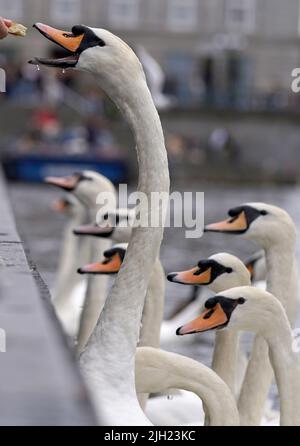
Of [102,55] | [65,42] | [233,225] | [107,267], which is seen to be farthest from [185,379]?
[233,225]

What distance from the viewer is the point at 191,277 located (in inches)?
317

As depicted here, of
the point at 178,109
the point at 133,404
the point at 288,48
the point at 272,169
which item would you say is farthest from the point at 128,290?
the point at 288,48

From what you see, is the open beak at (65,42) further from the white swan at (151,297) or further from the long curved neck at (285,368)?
the white swan at (151,297)

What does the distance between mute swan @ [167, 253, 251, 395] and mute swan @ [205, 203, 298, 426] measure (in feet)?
0.43

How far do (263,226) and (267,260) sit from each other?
215 mm

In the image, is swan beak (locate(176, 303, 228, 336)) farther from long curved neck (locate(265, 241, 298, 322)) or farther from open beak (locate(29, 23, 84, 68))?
long curved neck (locate(265, 241, 298, 322))

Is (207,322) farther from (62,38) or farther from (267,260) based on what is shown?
(267,260)

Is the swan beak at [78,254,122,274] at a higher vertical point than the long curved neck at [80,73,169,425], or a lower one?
lower

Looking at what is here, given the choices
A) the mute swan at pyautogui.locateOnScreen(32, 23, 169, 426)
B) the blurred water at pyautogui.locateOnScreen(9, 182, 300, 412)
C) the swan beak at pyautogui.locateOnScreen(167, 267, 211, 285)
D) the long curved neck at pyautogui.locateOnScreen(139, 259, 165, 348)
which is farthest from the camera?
the blurred water at pyautogui.locateOnScreen(9, 182, 300, 412)

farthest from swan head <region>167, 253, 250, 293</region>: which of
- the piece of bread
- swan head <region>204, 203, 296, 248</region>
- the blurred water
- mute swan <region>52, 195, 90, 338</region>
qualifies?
mute swan <region>52, 195, 90, 338</region>

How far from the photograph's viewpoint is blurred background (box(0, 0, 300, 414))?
130 ft

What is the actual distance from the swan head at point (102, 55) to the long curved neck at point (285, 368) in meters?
1.44
